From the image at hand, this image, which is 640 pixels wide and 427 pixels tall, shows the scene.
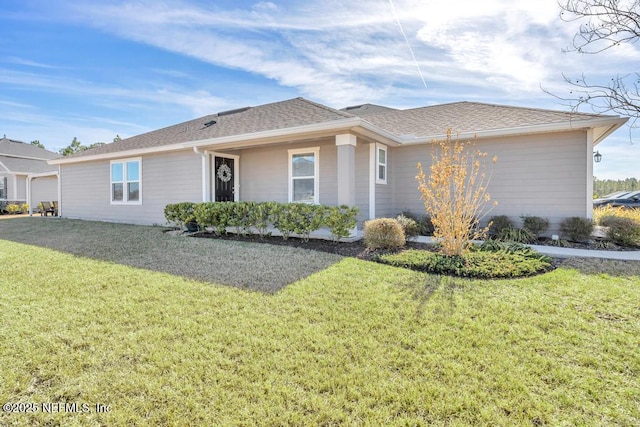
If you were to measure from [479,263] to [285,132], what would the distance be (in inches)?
216

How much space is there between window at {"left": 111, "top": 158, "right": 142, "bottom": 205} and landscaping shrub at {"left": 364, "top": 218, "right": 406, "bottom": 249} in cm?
910

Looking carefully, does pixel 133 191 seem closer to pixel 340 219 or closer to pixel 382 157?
pixel 340 219

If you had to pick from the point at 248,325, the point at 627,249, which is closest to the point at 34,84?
the point at 248,325

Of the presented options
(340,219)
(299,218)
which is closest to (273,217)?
(299,218)

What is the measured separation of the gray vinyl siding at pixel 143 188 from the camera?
10.7m

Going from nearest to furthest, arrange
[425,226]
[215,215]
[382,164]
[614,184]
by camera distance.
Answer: [215,215] < [425,226] < [382,164] < [614,184]

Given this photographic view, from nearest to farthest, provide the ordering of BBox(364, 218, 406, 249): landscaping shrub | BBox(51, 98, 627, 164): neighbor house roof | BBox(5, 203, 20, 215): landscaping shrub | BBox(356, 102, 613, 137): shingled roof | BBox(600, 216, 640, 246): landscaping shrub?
BBox(364, 218, 406, 249): landscaping shrub, BBox(600, 216, 640, 246): landscaping shrub, BBox(51, 98, 627, 164): neighbor house roof, BBox(356, 102, 613, 137): shingled roof, BBox(5, 203, 20, 215): landscaping shrub

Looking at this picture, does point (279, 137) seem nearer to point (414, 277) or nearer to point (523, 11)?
point (414, 277)

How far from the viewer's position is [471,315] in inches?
139

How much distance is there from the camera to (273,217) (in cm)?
806

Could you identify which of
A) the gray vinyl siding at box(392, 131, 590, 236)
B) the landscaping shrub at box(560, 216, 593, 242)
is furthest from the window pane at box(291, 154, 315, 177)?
the landscaping shrub at box(560, 216, 593, 242)

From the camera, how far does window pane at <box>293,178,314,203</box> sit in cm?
961

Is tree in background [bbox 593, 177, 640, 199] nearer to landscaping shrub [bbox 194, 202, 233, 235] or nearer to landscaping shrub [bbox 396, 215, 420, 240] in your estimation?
landscaping shrub [bbox 396, 215, 420, 240]

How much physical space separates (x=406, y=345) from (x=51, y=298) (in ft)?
14.2
